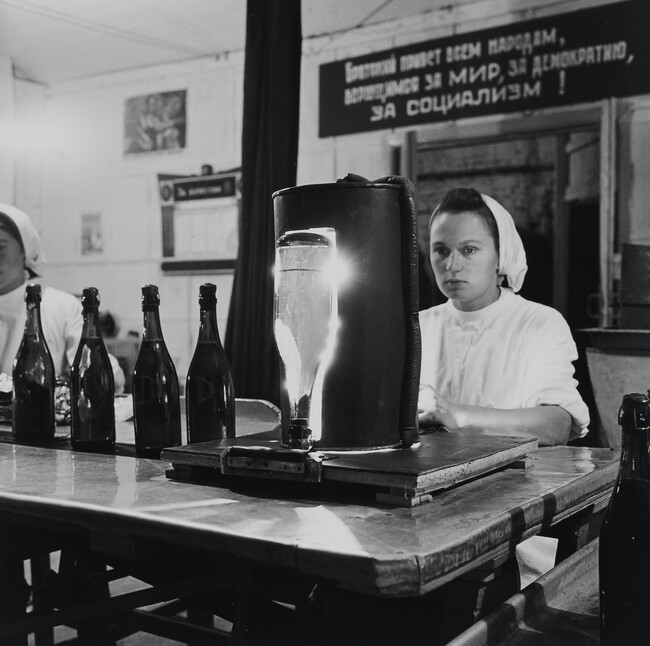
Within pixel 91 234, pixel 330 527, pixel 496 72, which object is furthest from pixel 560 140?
pixel 330 527

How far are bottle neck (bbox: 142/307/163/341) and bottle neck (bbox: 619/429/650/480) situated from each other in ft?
2.59

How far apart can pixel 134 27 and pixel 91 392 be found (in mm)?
3669

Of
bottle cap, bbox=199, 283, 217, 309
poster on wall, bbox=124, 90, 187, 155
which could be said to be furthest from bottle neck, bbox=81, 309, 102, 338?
poster on wall, bbox=124, 90, 187, 155

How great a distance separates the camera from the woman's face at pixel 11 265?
2.85 metres

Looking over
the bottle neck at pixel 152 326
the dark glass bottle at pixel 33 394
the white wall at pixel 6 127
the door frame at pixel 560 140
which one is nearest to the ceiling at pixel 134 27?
the white wall at pixel 6 127

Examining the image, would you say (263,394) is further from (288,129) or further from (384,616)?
(384,616)

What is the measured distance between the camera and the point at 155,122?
499cm

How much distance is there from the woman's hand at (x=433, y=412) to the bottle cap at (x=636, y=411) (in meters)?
0.64

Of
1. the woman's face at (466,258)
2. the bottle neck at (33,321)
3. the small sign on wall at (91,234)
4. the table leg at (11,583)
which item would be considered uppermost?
the small sign on wall at (91,234)

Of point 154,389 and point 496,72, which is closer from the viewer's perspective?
point 154,389

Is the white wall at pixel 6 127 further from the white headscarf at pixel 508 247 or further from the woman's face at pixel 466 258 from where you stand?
the white headscarf at pixel 508 247

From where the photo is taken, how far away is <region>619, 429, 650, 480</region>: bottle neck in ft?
2.71

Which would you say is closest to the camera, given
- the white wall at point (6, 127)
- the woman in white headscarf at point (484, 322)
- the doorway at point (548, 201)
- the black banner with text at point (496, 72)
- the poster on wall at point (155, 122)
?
the woman in white headscarf at point (484, 322)

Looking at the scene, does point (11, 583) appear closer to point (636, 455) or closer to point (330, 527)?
point (330, 527)
